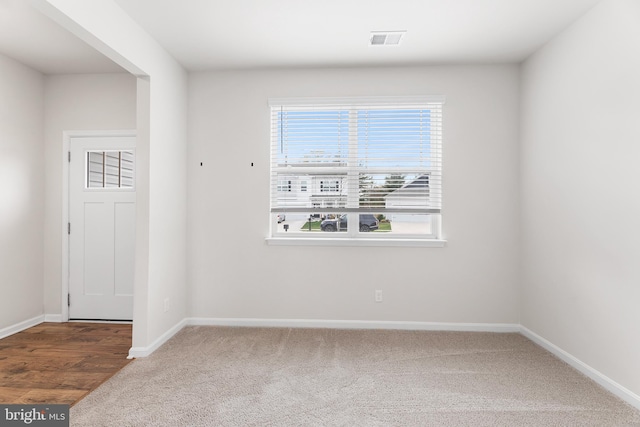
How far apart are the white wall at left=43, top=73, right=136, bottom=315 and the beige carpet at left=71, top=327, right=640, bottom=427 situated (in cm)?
184

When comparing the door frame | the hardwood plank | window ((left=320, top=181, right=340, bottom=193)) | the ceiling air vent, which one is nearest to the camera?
the hardwood plank

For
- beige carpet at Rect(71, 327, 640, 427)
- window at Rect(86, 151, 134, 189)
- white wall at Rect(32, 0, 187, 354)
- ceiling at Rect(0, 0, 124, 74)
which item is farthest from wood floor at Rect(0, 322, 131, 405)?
ceiling at Rect(0, 0, 124, 74)

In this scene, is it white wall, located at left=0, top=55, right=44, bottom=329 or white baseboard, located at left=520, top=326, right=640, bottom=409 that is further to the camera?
white wall, located at left=0, top=55, right=44, bottom=329

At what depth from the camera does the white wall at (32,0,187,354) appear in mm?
2525

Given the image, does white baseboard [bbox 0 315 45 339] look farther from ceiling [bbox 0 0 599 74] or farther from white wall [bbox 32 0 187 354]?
ceiling [bbox 0 0 599 74]

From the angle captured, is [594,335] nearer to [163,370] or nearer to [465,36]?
[465,36]

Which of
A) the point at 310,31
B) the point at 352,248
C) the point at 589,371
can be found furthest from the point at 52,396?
the point at 589,371

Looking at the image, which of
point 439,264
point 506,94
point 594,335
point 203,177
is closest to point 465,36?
point 506,94

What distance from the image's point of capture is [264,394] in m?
2.32

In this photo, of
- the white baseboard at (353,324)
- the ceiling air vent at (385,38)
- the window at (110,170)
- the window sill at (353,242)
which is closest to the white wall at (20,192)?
the window at (110,170)

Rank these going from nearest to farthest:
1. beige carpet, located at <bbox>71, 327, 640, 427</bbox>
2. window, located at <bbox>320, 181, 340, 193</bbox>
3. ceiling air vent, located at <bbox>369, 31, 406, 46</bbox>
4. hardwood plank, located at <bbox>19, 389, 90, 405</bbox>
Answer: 1. beige carpet, located at <bbox>71, 327, 640, 427</bbox>
2. hardwood plank, located at <bbox>19, 389, 90, 405</bbox>
3. ceiling air vent, located at <bbox>369, 31, 406, 46</bbox>
4. window, located at <bbox>320, 181, 340, 193</bbox>

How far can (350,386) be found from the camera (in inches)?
95.6

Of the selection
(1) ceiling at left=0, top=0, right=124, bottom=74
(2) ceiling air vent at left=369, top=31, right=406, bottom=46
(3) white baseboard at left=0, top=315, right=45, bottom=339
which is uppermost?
(1) ceiling at left=0, top=0, right=124, bottom=74

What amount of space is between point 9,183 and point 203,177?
186 cm
